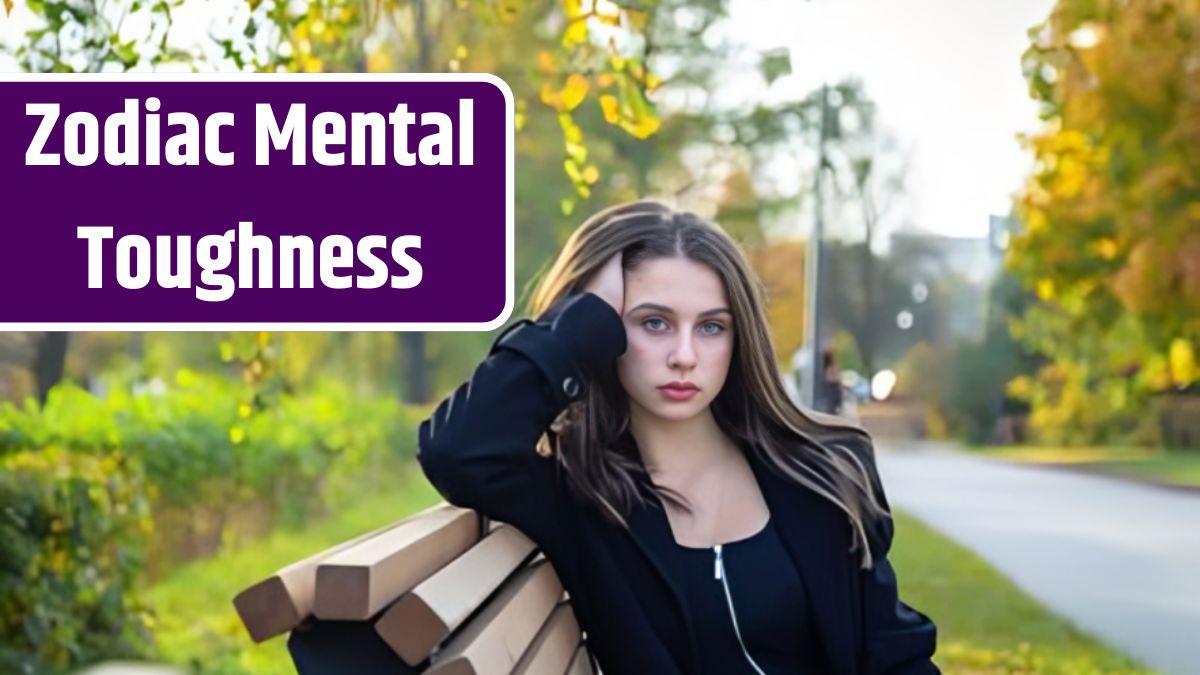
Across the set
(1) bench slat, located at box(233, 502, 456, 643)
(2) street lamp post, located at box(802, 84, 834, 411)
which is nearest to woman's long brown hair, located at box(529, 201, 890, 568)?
(1) bench slat, located at box(233, 502, 456, 643)

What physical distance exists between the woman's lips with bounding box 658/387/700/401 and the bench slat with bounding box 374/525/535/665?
34 centimetres

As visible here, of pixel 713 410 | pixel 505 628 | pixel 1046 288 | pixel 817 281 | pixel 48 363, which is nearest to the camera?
pixel 505 628

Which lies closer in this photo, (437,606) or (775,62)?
(437,606)

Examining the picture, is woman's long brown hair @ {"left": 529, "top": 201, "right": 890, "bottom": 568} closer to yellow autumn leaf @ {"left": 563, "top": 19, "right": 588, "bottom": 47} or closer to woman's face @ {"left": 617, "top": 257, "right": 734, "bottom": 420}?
woman's face @ {"left": 617, "top": 257, "right": 734, "bottom": 420}

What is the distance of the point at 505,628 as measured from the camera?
1.72m

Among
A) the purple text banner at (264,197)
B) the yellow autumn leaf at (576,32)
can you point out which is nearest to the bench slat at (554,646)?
the purple text banner at (264,197)

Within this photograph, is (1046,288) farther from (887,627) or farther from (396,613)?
(396,613)

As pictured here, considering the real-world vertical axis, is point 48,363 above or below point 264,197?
below

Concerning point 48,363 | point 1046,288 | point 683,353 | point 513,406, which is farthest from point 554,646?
point 1046,288

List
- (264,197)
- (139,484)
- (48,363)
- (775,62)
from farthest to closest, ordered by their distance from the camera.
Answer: (48,363)
(139,484)
(775,62)
(264,197)

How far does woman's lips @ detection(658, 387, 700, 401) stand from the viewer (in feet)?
6.97

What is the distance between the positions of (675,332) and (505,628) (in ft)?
1.72

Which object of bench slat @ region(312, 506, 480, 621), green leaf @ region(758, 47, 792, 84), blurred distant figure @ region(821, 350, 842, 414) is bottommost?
blurred distant figure @ region(821, 350, 842, 414)

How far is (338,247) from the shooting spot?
3441 millimetres
